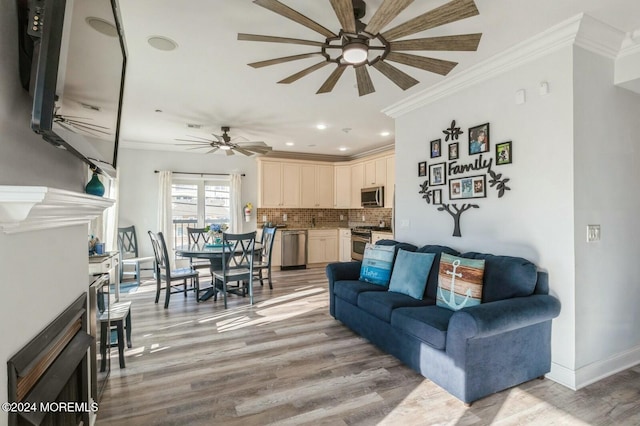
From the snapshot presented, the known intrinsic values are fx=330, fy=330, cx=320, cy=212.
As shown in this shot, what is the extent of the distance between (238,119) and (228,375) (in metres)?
3.47

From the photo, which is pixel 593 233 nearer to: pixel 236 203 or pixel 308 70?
pixel 308 70

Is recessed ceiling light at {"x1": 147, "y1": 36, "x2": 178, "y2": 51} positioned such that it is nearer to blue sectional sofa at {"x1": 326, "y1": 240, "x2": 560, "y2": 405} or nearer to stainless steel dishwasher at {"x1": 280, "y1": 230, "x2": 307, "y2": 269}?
blue sectional sofa at {"x1": 326, "y1": 240, "x2": 560, "y2": 405}

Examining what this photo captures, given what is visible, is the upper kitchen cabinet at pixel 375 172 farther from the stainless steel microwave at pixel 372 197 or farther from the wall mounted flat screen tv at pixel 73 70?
the wall mounted flat screen tv at pixel 73 70

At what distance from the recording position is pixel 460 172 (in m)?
3.30

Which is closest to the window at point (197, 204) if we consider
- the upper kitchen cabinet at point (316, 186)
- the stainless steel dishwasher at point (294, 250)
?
the stainless steel dishwasher at point (294, 250)

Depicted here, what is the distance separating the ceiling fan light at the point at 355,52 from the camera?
2084 mm

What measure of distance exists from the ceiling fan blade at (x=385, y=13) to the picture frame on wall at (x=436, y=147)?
1904 mm

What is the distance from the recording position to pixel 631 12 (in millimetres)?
2236

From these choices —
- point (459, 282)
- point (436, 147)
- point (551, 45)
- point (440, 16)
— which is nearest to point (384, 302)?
point (459, 282)

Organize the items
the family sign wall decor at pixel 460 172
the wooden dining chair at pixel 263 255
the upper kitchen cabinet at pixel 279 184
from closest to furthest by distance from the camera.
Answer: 1. the family sign wall decor at pixel 460 172
2. the wooden dining chair at pixel 263 255
3. the upper kitchen cabinet at pixel 279 184

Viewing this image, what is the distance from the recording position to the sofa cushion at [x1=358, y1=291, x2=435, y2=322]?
9.30ft

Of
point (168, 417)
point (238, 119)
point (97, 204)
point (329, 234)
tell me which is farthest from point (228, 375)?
point (329, 234)

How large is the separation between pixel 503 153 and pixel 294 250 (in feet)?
16.1

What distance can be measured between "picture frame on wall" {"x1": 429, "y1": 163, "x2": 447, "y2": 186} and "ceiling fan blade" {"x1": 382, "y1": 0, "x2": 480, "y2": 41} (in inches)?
71.9
